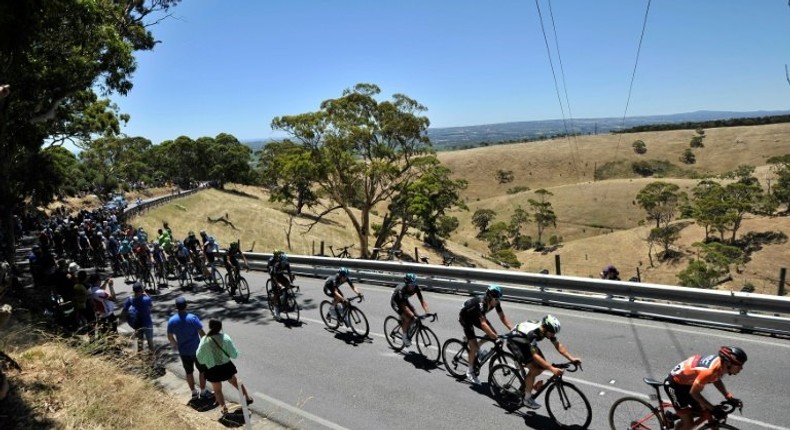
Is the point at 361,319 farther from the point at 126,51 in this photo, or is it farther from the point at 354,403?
the point at 126,51

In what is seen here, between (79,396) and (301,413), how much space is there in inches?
118

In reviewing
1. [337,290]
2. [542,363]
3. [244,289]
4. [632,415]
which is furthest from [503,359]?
[244,289]

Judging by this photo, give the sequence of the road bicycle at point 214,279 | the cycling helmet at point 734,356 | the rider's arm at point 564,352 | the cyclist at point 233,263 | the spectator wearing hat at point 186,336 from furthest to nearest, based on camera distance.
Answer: the road bicycle at point 214,279 < the cyclist at point 233,263 < the spectator wearing hat at point 186,336 < the rider's arm at point 564,352 < the cycling helmet at point 734,356

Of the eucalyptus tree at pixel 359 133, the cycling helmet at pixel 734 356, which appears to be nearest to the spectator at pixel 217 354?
the cycling helmet at pixel 734 356

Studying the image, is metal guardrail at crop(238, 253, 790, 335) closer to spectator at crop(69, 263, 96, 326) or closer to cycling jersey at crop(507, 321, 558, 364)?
cycling jersey at crop(507, 321, 558, 364)

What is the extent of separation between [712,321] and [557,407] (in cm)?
486

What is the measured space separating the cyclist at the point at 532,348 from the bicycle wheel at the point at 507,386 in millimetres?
299

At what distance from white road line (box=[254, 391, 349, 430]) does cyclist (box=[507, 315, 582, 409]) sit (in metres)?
2.67

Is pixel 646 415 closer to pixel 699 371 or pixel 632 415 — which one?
pixel 632 415

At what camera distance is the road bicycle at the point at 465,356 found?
7875 mm

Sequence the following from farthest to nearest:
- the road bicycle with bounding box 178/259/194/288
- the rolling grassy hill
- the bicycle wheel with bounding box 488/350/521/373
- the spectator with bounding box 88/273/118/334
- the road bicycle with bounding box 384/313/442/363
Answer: the rolling grassy hill → the road bicycle with bounding box 178/259/194/288 → the spectator with bounding box 88/273/118/334 → the road bicycle with bounding box 384/313/442/363 → the bicycle wheel with bounding box 488/350/521/373

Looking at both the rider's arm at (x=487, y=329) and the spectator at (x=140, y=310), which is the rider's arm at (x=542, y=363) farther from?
the spectator at (x=140, y=310)

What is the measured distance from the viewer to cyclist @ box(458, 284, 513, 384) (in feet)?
25.7

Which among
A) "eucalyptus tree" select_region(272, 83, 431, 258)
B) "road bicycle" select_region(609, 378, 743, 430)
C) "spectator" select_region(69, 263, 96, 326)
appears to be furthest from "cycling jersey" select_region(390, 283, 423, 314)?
"eucalyptus tree" select_region(272, 83, 431, 258)
